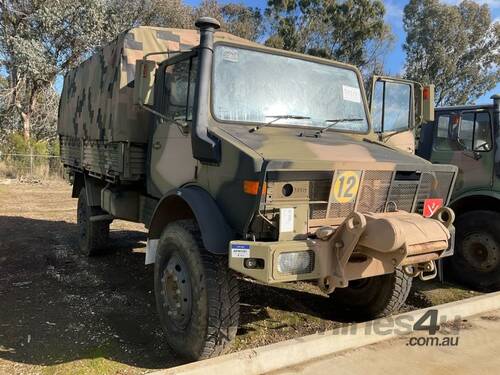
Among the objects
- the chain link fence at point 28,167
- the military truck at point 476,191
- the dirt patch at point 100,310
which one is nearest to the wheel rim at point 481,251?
the military truck at point 476,191

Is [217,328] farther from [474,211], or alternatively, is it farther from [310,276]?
[474,211]

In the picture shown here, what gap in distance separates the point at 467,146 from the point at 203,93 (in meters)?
4.16

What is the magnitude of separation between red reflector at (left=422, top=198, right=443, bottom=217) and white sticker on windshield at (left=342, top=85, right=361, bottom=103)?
3.99 feet

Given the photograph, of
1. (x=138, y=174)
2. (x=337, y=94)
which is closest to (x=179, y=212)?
(x=138, y=174)

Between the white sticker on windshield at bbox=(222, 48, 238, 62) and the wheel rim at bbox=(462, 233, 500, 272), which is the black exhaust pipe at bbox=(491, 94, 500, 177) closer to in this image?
the wheel rim at bbox=(462, 233, 500, 272)

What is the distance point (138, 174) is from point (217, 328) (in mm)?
2216

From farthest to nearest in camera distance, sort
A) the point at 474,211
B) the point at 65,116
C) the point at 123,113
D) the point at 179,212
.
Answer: the point at 65,116 < the point at 474,211 < the point at 123,113 < the point at 179,212

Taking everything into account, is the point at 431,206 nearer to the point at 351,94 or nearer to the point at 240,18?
the point at 351,94

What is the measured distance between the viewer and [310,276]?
321 cm

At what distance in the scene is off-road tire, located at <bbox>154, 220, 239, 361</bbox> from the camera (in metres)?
3.43

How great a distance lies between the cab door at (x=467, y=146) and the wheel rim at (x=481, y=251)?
62 cm

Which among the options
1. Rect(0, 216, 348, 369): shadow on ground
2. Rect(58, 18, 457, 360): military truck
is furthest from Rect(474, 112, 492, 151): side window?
Rect(0, 216, 348, 369): shadow on ground

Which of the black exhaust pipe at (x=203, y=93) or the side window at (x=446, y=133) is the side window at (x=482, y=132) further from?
the black exhaust pipe at (x=203, y=93)

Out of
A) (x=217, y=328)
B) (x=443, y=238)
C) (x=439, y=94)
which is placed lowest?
(x=217, y=328)
